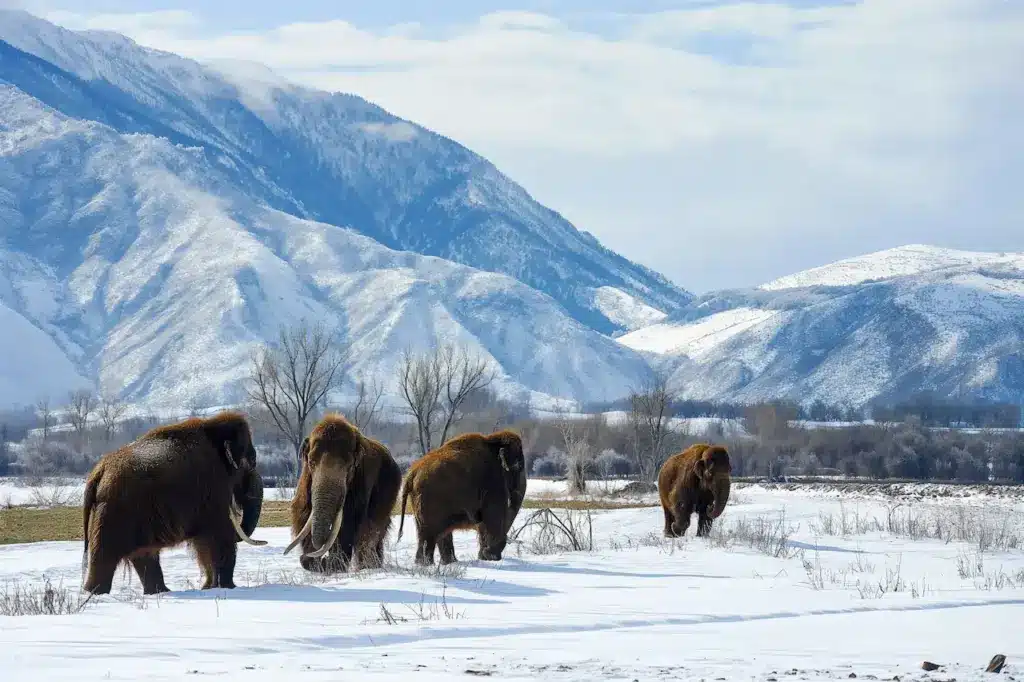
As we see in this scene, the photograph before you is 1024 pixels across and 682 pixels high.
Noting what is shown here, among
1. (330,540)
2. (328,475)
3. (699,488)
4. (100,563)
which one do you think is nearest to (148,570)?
(100,563)

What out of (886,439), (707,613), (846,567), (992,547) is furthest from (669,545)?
(886,439)

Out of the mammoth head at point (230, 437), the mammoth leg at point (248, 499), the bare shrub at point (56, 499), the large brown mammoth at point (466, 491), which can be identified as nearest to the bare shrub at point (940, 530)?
the large brown mammoth at point (466, 491)

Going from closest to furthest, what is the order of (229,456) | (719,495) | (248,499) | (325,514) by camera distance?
(229,456) < (248,499) < (325,514) < (719,495)

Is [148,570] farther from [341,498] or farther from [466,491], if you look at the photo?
[466,491]

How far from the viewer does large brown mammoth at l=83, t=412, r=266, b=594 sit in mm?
13234

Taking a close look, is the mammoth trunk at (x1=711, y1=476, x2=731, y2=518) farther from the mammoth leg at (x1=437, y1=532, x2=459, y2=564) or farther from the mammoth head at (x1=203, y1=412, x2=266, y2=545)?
the mammoth head at (x1=203, y1=412, x2=266, y2=545)

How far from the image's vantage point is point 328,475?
50.3 ft

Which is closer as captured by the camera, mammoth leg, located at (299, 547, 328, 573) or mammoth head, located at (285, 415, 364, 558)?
mammoth head, located at (285, 415, 364, 558)

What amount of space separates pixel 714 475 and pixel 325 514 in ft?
33.5

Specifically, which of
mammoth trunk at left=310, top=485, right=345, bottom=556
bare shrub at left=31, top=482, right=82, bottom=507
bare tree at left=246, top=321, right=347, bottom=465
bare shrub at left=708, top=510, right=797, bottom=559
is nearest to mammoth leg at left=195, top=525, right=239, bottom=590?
mammoth trunk at left=310, top=485, right=345, bottom=556

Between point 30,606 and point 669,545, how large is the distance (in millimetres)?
11534

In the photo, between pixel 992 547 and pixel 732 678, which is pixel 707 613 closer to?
pixel 732 678

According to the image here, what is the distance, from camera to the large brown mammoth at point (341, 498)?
49.8ft

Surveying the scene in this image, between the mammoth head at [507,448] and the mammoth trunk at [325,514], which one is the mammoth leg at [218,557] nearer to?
the mammoth trunk at [325,514]
